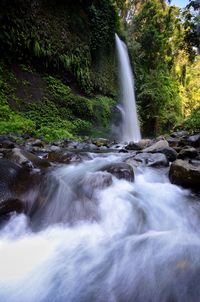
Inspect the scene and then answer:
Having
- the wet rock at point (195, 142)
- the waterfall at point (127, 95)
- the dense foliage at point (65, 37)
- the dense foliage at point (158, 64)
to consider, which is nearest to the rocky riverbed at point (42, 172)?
the wet rock at point (195, 142)

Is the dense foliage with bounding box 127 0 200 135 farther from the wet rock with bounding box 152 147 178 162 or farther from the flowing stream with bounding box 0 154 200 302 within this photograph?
the flowing stream with bounding box 0 154 200 302

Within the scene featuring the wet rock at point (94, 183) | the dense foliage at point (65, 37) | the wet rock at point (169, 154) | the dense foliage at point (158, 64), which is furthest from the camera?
the dense foliage at point (158, 64)

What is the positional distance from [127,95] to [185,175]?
13373mm

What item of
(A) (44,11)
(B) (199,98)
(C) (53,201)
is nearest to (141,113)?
(A) (44,11)

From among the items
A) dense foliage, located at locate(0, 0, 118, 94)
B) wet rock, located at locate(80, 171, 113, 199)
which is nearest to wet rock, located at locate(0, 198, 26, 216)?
wet rock, located at locate(80, 171, 113, 199)

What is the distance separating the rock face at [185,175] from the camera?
3.69 meters

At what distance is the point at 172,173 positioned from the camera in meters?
4.12

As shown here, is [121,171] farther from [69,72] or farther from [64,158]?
[69,72]

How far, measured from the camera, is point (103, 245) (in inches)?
101

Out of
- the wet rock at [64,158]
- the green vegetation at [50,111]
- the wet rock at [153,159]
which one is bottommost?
the wet rock at [153,159]

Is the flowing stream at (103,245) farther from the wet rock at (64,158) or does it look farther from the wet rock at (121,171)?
the wet rock at (64,158)

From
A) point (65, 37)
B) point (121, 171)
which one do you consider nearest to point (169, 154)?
point (121, 171)

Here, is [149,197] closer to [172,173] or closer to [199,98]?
[172,173]

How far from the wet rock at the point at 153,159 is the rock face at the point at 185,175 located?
845mm
